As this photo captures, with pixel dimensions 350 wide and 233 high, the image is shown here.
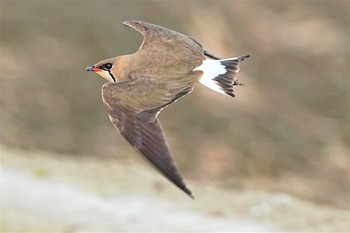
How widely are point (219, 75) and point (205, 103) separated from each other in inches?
305

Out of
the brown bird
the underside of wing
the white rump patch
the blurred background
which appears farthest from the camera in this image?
the blurred background

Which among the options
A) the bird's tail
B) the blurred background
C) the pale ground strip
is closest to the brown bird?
the bird's tail

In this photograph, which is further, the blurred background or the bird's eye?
the blurred background

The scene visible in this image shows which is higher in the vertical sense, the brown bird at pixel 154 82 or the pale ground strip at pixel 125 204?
the pale ground strip at pixel 125 204

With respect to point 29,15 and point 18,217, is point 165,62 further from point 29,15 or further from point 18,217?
point 29,15

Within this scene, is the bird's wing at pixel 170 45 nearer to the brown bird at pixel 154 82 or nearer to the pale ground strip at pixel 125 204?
the brown bird at pixel 154 82

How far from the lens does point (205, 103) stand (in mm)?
13688

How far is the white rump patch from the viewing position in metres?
5.80

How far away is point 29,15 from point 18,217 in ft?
18.9

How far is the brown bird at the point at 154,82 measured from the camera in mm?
5363

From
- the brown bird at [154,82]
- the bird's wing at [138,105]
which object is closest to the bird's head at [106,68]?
the brown bird at [154,82]

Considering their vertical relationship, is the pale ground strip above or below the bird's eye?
above

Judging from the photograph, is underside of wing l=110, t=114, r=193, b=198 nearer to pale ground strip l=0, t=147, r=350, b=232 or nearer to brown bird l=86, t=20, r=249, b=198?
brown bird l=86, t=20, r=249, b=198

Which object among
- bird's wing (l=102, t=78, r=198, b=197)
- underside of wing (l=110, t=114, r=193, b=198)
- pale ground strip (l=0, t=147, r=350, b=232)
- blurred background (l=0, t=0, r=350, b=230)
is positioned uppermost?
blurred background (l=0, t=0, r=350, b=230)
